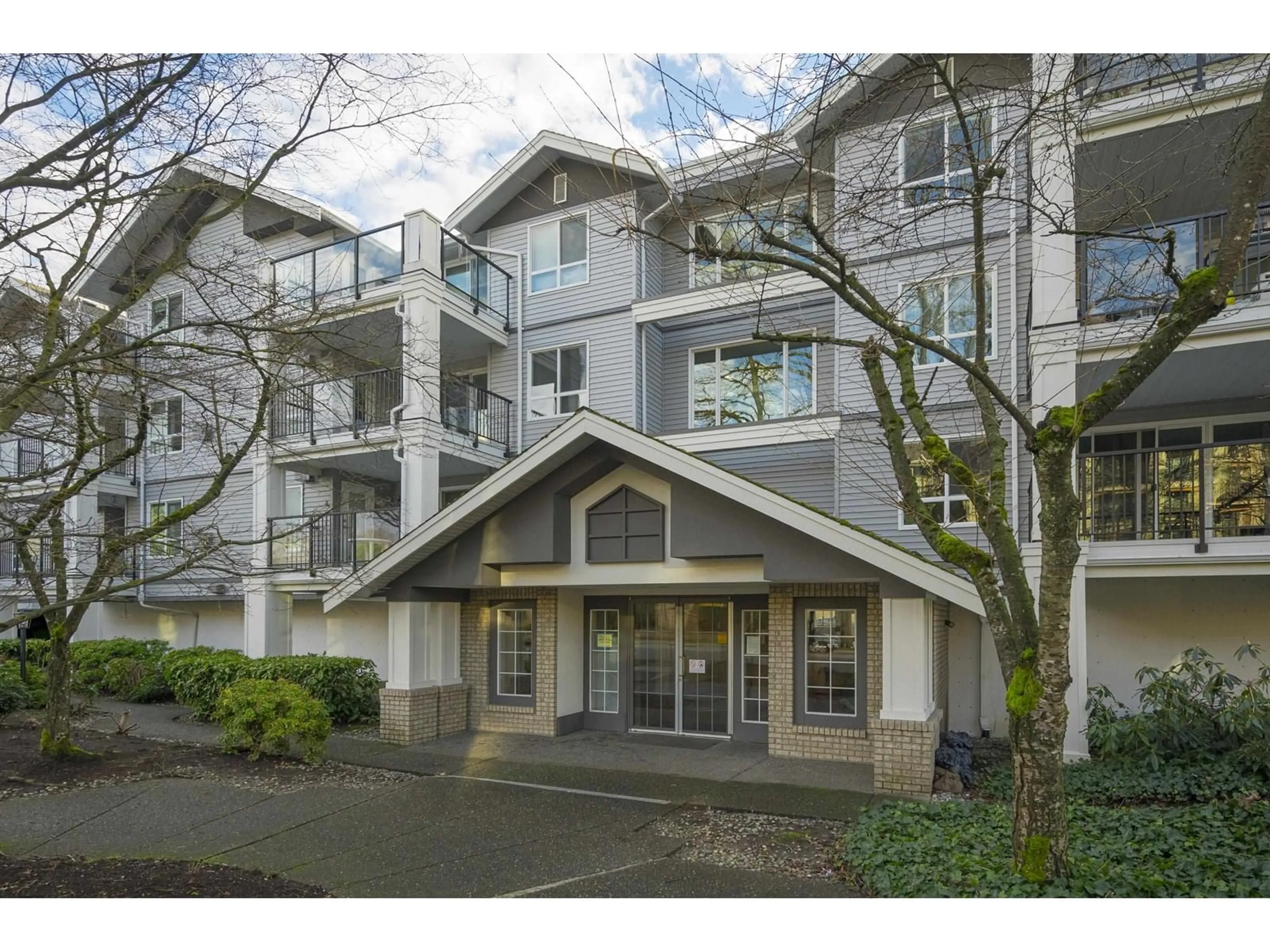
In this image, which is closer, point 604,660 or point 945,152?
point 945,152

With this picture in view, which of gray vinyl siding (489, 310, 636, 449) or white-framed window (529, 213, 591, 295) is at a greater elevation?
white-framed window (529, 213, 591, 295)

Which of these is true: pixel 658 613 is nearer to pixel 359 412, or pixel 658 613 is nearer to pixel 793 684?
pixel 793 684

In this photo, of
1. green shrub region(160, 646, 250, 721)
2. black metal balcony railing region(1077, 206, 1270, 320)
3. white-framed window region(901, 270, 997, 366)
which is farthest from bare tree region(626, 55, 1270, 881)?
green shrub region(160, 646, 250, 721)

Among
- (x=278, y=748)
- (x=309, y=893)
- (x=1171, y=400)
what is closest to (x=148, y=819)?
(x=278, y=748)

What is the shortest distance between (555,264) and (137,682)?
1226cm

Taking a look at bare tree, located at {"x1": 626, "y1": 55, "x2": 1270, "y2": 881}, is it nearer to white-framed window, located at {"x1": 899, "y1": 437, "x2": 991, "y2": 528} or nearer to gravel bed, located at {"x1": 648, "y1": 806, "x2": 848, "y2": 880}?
Answer: gravel bed, located at {"x1": 648, "y1": 806, "x2": 848, "y2": 880}

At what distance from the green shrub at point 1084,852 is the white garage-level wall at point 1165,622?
4152mm

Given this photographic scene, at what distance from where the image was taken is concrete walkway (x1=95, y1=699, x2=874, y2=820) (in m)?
8.67

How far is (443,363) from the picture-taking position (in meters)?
16.9

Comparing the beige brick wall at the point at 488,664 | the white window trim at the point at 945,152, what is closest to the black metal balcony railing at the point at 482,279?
the beige brick wall at the point at 488,664

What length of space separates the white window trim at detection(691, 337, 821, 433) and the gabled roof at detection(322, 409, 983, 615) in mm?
3926

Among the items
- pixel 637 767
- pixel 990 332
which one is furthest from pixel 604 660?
pixel 990 332

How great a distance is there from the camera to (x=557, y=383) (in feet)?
53.7

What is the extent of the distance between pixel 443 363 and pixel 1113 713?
13429mm
